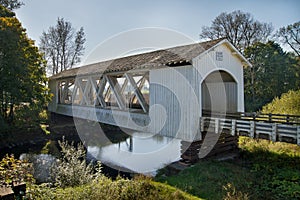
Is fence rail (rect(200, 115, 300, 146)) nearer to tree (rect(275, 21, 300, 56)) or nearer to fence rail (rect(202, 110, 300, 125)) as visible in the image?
fence rail (rect(202, 110, 300, 125))

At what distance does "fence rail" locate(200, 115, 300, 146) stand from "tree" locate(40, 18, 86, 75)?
772 inches

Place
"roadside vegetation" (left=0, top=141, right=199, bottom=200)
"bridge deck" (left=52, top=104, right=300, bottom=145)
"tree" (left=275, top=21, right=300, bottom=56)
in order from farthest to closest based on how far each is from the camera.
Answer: "tree" (left=275, top=21, right=300, bottom=56)
"bridge deck" (left=52, top=104, right=300, bottom=145)
"roadside vegetation" (left=0, top=141, right=199, bottom=200)

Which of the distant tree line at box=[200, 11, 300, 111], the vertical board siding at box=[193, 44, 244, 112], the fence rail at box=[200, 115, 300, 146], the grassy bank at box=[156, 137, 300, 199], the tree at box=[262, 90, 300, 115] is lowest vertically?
the grassy bank at box=[156, 137, 300, 199]

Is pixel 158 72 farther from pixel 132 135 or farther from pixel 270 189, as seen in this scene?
pixel 132 135

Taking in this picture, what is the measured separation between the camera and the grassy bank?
5906mm

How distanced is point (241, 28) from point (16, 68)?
61.7 ft

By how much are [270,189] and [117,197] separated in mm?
4083

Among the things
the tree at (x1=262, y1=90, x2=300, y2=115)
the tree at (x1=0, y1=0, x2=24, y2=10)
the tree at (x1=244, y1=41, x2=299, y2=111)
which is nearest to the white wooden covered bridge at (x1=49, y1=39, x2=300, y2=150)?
the tree at (x1=262, y1=90, x2=300, y2=115)

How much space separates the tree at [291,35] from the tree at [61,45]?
19.4 meters

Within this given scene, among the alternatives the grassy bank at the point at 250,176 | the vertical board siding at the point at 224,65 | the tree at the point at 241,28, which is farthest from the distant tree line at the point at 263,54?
the grassy bank at the point at 250,176

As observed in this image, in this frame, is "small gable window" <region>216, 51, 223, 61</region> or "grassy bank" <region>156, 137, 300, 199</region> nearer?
"grassy bank" <region>156, 137, 300, 199</region>

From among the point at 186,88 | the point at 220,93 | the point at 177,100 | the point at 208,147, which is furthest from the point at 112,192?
the point at 220,93

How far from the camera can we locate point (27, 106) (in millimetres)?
14625

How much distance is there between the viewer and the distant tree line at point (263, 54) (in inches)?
826
